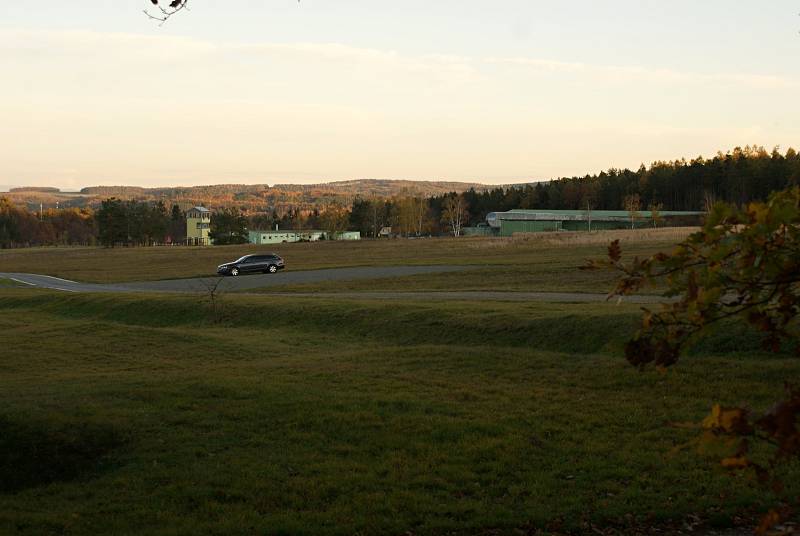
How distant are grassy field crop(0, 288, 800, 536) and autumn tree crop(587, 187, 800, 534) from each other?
0.35 m

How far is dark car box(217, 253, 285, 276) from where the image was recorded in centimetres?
5716

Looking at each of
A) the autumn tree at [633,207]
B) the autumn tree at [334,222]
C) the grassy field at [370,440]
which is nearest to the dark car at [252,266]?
the grassy field at [370,440]

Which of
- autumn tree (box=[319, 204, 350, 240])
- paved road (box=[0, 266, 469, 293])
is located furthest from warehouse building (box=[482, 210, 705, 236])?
paved road (box=[0, 266, 469, 293])

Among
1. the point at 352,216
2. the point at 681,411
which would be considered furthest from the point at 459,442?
the point at 352,216

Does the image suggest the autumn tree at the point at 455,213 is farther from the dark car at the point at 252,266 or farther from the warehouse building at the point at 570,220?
the dark car at the point at 252,266

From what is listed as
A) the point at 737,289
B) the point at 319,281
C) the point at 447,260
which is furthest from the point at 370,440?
the point at 447,260

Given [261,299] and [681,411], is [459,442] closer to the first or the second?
[681,411]

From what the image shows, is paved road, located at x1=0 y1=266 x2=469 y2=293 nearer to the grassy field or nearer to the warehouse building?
the grassy field

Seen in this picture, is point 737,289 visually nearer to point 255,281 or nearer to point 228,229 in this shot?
point 255,281

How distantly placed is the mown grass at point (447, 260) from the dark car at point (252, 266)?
8.81 ft

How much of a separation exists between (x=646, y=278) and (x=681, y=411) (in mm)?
8914

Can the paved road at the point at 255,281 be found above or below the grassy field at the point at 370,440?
below

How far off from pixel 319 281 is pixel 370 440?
35.4 meters

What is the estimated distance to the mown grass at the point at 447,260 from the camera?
40188 mm
